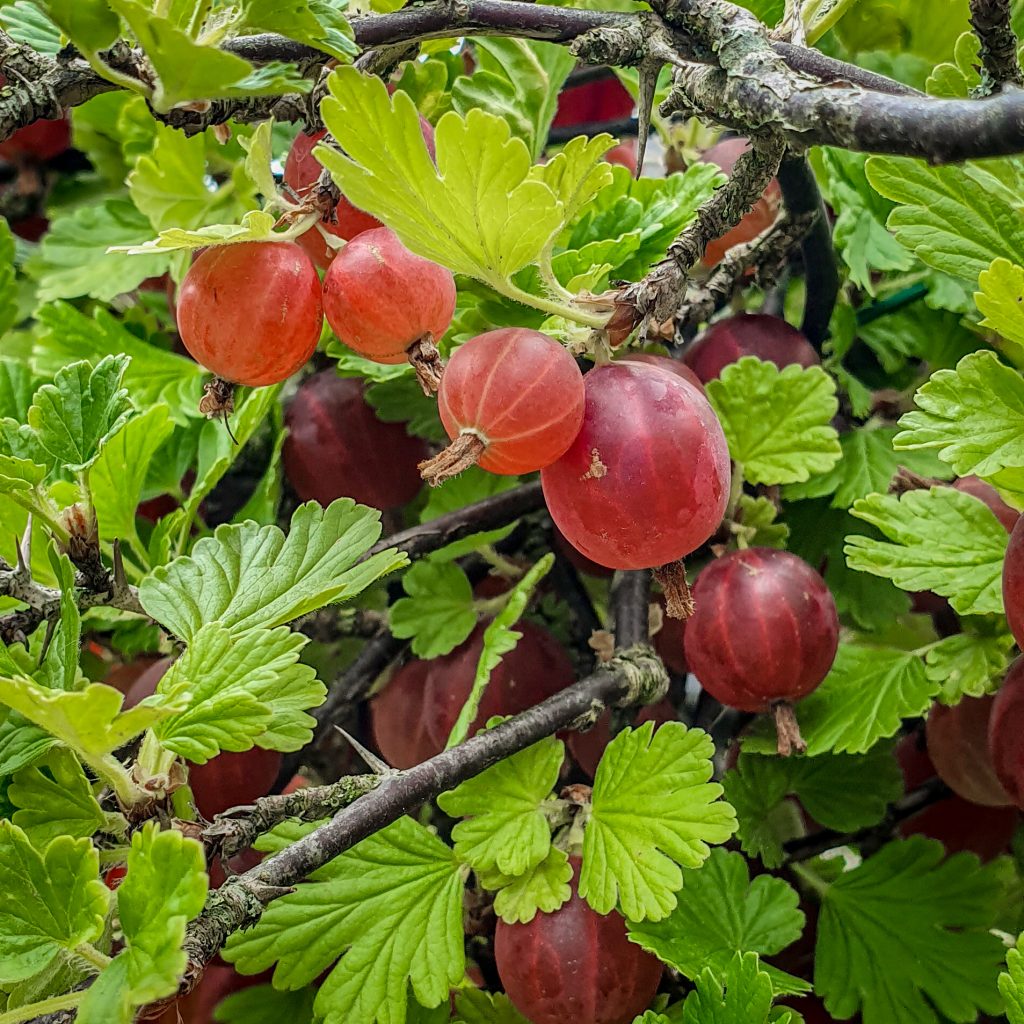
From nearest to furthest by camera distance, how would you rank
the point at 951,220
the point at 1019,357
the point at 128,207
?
the point at 951,220
the point at 1019,357
the point at 128,207

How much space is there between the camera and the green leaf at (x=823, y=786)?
0.51m

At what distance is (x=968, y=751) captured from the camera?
50cm

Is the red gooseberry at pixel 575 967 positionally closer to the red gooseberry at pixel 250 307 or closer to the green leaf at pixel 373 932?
the green leaf at pixel 373 932

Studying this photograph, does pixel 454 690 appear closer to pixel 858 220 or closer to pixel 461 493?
pixel 461 493

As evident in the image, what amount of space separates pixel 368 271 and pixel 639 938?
0.93 feet

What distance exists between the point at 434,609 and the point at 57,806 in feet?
0.71

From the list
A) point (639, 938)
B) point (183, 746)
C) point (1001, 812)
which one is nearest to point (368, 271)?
point (183, 746)

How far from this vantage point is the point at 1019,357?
51 cm

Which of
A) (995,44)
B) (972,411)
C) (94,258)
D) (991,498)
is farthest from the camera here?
(94,258)

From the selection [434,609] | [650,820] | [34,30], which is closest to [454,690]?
[434,609]

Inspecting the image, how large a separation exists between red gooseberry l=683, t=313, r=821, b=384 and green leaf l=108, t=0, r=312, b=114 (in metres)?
0.30

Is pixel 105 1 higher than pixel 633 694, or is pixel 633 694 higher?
pixel 105 1

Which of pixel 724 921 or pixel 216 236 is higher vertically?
pixel 216 236

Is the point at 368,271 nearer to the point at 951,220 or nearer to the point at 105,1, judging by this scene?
the point at 105,1
